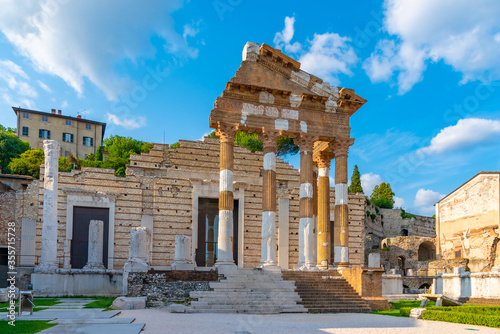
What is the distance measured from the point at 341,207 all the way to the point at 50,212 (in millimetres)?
15382

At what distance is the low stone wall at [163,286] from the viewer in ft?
56.3

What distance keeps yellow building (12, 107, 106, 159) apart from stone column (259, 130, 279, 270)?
1710 inches

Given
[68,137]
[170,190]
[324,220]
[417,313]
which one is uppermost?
[68,137]

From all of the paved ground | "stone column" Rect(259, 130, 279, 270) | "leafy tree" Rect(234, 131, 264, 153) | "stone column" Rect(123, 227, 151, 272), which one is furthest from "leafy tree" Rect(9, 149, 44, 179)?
the paved ground

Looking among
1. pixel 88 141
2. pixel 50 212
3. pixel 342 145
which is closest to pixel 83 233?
pixel 50 212

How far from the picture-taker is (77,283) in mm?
22406

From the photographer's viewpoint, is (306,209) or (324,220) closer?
(306,209)

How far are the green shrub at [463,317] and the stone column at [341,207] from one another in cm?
675

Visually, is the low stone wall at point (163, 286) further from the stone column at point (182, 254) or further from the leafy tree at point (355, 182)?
the leafy tree at point (355, 182)

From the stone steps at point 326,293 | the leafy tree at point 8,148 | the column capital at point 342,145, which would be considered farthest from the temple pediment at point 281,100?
the leafy tree at point 8,148

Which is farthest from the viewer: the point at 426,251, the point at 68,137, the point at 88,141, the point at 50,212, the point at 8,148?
the point at 88,141

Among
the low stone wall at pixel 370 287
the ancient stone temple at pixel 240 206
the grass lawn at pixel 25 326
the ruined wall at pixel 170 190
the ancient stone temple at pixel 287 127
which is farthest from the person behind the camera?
the ruined wall at pixel 170 190

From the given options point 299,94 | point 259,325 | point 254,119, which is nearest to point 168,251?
point 254,119

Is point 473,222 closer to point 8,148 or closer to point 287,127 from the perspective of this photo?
point 287,127
